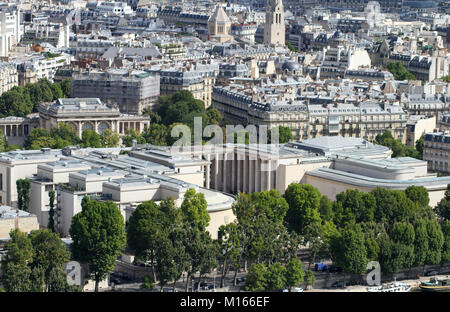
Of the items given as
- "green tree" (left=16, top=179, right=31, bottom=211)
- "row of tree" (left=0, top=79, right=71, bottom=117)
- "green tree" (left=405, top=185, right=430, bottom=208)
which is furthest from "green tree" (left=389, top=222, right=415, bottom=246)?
"row of tree" (left=0, top=79, right=71, bottom=117)

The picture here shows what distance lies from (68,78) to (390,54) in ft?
90.9

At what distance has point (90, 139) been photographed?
62.3 m

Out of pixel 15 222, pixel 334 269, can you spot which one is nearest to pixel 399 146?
pixel 334 269

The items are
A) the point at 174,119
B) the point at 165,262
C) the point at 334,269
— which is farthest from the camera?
the point at 174,119

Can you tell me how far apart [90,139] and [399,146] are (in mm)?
14613

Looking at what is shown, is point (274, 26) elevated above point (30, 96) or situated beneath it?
elevated above

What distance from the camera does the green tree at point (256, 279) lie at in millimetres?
38844

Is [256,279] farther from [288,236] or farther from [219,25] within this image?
[219,25]

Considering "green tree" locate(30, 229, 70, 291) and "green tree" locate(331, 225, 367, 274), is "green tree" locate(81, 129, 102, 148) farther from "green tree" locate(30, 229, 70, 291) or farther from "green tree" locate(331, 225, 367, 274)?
"green tree" locate(30, 229, 70, 291)

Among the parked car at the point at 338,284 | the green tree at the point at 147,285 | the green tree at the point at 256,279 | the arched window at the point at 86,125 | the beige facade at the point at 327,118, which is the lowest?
the parked car at the point at 338,284

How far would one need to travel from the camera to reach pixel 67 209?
45125 mm

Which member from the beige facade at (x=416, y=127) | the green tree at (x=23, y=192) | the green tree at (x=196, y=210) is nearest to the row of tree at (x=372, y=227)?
the green tree at (x=196, y=210)

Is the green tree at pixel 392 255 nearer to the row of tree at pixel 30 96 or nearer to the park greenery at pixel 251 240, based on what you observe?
the park greenery at pixel 251 240

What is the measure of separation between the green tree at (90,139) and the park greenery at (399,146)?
44.2 ft
